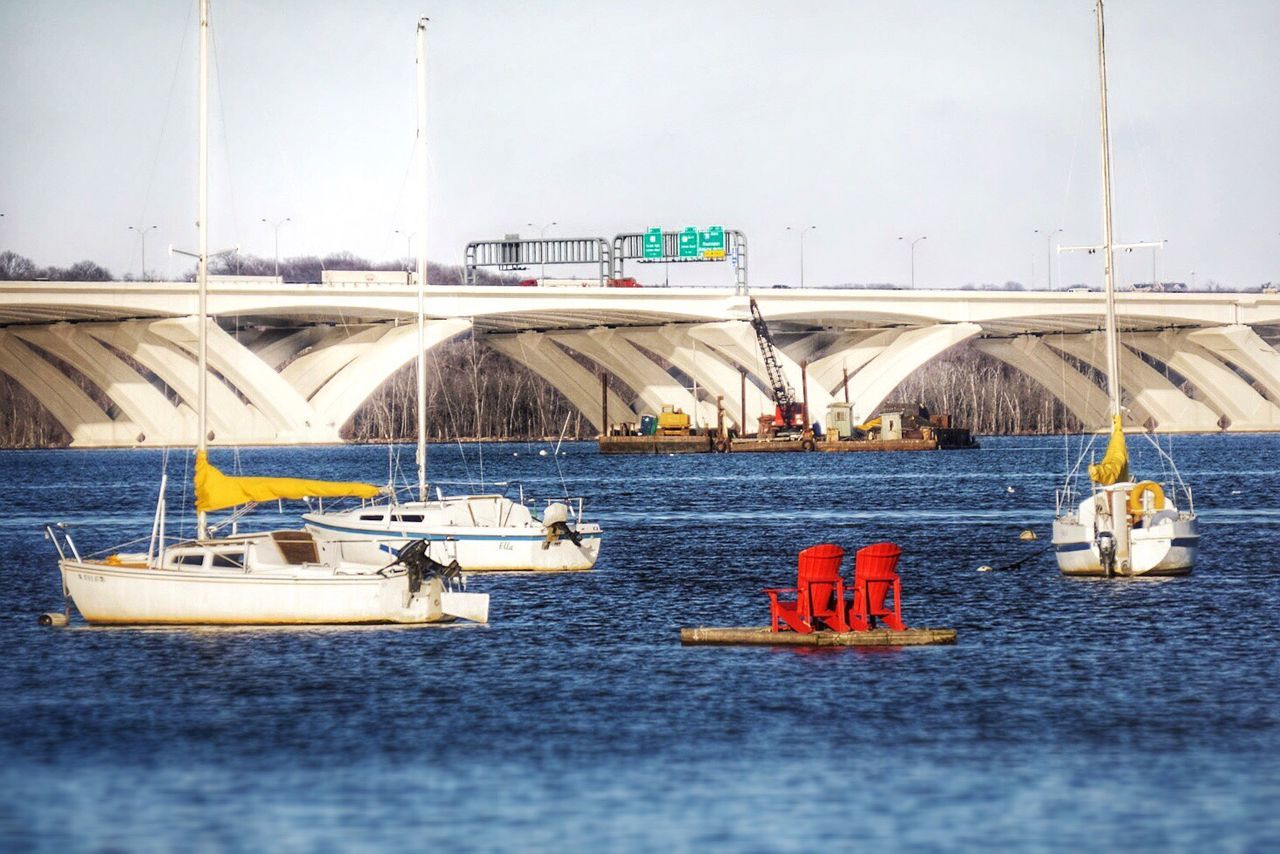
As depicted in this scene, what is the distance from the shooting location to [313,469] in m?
109

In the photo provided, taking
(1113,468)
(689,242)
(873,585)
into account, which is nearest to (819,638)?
(873,585)

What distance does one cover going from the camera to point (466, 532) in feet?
148

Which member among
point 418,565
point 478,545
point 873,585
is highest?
point 418,565

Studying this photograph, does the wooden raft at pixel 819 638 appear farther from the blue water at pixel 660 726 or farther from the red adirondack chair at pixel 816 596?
the red adirondack chair at pixel 816 596

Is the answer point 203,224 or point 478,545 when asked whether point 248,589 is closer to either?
point 203,224

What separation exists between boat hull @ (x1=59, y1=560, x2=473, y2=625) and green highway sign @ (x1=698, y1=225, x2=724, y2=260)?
10714 centimetres

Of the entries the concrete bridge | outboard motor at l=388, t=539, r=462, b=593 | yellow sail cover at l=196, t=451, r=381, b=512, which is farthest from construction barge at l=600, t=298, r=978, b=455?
outboard motor at l=388, t=539, r=462, b=593

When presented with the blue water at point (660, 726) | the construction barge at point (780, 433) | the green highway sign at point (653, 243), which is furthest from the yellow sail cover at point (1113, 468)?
the green highway sign at point (653, 243)

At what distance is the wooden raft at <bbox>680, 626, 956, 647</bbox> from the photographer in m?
31.4

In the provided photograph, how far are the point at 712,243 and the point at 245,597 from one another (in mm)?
109417

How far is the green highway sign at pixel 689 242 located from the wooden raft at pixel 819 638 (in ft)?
362

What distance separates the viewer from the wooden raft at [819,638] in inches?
1236

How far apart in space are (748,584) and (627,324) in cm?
9355

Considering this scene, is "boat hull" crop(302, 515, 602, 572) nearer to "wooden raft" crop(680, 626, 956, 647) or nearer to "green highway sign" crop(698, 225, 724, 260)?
"wooden raft" crop(680, 626, 956, 647)
